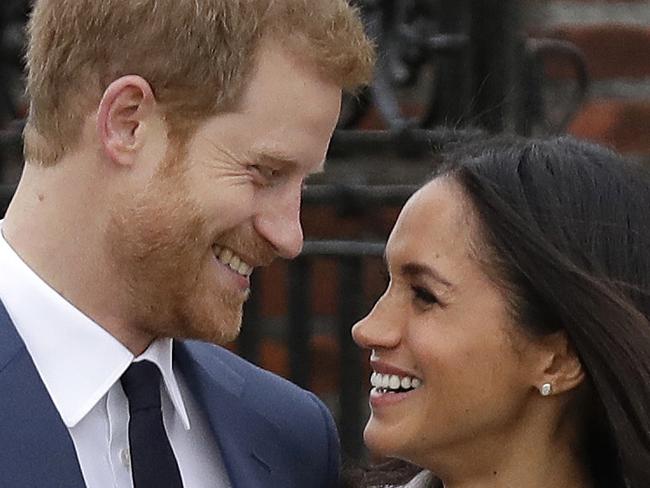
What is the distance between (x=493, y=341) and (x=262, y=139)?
38 cm

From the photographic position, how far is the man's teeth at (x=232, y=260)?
2688 millimetres

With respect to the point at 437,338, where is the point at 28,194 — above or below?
above

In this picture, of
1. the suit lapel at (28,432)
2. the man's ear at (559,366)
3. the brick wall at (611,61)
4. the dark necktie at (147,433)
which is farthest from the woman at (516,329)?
the brick wall at (611,61)

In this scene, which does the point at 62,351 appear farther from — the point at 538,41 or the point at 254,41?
the point at 538,41

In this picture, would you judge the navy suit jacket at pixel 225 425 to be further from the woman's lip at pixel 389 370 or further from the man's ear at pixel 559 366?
the man's ear at pixel 559 366

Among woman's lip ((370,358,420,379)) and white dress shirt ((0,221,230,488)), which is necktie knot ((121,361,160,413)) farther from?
woman's lip ((370,358,420,379))

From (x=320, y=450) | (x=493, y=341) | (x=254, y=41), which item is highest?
(x=254, y=41)

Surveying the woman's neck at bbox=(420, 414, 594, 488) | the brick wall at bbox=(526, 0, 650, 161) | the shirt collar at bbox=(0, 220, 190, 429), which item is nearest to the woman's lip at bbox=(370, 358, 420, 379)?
the woman's neck at bbox=(420, 414, 594, 488)

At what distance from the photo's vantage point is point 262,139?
269cm

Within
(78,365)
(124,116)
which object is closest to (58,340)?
(78,365)

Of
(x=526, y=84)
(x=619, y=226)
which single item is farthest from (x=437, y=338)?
(x=526, y=84)

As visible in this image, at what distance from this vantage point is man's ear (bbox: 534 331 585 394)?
2727 millimetres

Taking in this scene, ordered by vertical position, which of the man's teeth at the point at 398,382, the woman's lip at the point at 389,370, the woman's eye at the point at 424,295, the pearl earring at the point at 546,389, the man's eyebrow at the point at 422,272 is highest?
the man's eyebrow at the point at 422,272

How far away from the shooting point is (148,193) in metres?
2.64
